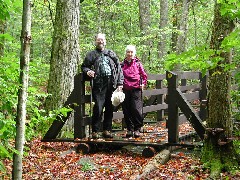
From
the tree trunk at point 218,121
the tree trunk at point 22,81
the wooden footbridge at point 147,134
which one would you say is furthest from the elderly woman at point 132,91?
the tree trunk at point 22,81

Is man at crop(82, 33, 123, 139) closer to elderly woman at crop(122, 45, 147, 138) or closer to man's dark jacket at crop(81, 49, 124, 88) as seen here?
man's dark jacket at crop(81, 49, 124, 88)

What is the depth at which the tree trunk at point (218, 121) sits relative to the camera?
19.8ft

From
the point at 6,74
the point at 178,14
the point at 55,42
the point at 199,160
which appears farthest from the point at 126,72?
the point at 178,14

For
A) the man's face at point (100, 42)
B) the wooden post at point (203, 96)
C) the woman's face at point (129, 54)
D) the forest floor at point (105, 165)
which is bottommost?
the forest floor at point (105, 165)

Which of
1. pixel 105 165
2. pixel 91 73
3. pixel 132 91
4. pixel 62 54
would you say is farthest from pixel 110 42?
pixel 105 165

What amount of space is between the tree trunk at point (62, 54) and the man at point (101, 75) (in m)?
1.34

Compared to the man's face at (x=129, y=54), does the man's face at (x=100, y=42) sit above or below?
above

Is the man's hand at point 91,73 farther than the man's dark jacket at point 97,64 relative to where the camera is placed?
Result: No

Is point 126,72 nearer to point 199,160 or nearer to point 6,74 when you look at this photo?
point 199,160

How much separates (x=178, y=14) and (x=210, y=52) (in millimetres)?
20904

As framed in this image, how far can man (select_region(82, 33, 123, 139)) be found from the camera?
25.5 feet

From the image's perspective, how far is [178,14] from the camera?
24594 mm

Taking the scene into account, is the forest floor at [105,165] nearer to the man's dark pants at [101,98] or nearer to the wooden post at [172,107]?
the wooden post at [172,107]

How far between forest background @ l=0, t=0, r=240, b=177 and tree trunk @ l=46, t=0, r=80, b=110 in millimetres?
526
